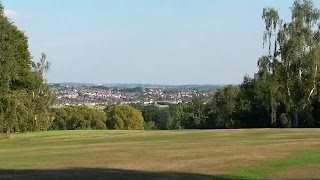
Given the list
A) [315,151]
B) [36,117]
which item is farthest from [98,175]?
[36,117]

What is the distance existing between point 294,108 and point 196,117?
47.1 meters

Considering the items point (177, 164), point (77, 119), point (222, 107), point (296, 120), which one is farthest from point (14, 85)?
point (77, 119)

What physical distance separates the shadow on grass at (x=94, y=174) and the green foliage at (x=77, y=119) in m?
89.4

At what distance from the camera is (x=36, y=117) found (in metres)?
58.0

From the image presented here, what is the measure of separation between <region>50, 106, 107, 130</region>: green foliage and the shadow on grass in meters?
89.4

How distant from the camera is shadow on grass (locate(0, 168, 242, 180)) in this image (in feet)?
66.1

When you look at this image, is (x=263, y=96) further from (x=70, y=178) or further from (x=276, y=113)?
(x=70, y=178)

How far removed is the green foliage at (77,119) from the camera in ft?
368

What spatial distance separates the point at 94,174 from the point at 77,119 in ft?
305

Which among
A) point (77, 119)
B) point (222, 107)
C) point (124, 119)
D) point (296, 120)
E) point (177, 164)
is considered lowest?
point (124, 119)

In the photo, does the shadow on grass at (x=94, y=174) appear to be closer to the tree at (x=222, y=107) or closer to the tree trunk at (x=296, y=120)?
the tree trunk at (x=296, y=120)

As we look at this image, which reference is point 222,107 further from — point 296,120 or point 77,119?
point 296,120

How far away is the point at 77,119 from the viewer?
113250 mm

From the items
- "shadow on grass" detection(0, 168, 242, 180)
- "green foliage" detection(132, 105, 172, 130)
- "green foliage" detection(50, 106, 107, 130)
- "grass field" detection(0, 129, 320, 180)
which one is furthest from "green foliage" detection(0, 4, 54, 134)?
"green foliage" detection(132, 105, 172, 130)
